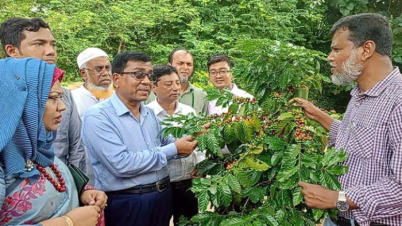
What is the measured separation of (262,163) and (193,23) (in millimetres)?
8111

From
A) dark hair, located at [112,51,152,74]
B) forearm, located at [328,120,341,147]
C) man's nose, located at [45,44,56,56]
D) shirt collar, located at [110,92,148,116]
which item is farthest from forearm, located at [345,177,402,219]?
man's nose, located at [45,44,56,56]

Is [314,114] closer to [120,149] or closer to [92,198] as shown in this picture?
[120,149]

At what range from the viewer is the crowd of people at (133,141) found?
1.46 metres

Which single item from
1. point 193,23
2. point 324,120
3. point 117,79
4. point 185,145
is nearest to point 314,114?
point 324,120

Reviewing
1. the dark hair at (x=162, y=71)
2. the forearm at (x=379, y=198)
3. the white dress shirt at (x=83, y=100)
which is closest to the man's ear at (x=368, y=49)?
the forearm at (x=379, y=198)

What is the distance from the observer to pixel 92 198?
1.91 m

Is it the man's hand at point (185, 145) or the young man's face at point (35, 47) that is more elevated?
the young man's face at point (35, 47)

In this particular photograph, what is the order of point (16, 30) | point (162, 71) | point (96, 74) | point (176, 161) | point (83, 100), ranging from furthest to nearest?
point (96, 74) → point (83, 100) → point (162, 71) → point (176, 161) → point (16, 30)

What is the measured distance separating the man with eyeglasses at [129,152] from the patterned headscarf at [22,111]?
3.04 feet

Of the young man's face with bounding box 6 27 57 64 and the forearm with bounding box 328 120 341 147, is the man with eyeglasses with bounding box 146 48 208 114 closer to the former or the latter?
the young man's face with bounding box 6 27 57 64

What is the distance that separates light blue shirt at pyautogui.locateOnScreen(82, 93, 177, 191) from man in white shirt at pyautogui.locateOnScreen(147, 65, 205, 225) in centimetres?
33

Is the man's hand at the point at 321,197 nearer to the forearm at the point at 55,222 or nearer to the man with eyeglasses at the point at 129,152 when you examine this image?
the man with eyeglasses at the point at 129,152

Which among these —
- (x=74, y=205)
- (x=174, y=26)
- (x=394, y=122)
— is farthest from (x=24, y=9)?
(x=394, y=122)

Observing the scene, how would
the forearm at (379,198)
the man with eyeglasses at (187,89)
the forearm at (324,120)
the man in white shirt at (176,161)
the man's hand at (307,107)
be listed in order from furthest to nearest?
the man with eyeglasses at (187,89) → the man in white shirt at (176,161) → the forearm at (324,120) → the man's hand at (307,107) → the forearm at (379,198)
